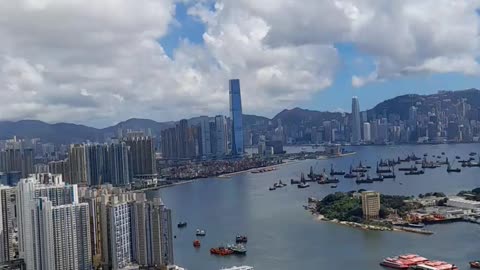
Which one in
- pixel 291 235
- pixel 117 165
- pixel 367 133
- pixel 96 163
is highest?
pixel 367 133

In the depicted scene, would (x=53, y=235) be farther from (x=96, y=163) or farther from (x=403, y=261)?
(x=96, y=163)

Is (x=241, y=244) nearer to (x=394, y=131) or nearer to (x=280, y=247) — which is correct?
(x=280, y=247)

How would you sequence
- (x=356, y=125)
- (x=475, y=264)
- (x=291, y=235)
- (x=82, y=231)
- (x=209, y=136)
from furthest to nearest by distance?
(x=356, y=125) < (x=209, y=136) < (x=291, y=235) < (x=82, y=231) < (x=475, y=264)

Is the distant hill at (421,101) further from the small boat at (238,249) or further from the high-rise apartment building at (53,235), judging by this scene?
the high-rise apartment building at (53,235)

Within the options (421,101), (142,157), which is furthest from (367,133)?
(142,157)

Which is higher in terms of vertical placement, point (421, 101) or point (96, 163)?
point (421, 101)

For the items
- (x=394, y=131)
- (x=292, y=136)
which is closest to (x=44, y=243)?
(x=394, y=131)
